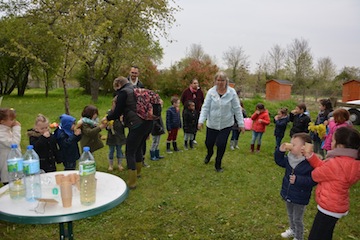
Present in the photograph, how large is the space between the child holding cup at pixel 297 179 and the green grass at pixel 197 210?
0.47 meters

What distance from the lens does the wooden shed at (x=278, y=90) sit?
22422 millimetres

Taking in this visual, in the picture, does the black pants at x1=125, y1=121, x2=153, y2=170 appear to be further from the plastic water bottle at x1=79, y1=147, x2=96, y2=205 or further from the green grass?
the plastic water bottle at x1=79, y1=147, x2=96, y2=205

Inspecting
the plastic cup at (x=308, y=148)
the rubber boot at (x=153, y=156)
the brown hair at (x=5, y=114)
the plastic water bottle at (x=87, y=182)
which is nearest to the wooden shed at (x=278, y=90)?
the rubber boot at (x=153, y=156)

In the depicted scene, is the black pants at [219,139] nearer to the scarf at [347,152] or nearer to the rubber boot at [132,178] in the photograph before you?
the rubber boot at [132,178]

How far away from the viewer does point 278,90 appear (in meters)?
22.5

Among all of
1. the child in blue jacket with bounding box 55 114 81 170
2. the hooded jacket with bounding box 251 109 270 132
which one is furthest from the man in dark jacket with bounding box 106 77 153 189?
the hooded jacket with bounding box 251 109 270 132

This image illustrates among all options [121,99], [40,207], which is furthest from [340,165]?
[121,99]

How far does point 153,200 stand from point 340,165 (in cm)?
277

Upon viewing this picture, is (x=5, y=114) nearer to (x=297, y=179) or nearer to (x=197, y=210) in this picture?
(x=197, y=210)

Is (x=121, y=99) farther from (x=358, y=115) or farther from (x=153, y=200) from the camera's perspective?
(x=358, y=115)

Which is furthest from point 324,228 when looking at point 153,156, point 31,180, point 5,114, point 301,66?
point 301,66

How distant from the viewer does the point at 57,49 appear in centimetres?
2077

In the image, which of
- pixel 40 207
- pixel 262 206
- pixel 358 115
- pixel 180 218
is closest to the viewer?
pixel 40 207

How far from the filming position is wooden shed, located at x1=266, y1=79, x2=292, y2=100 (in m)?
22.4
